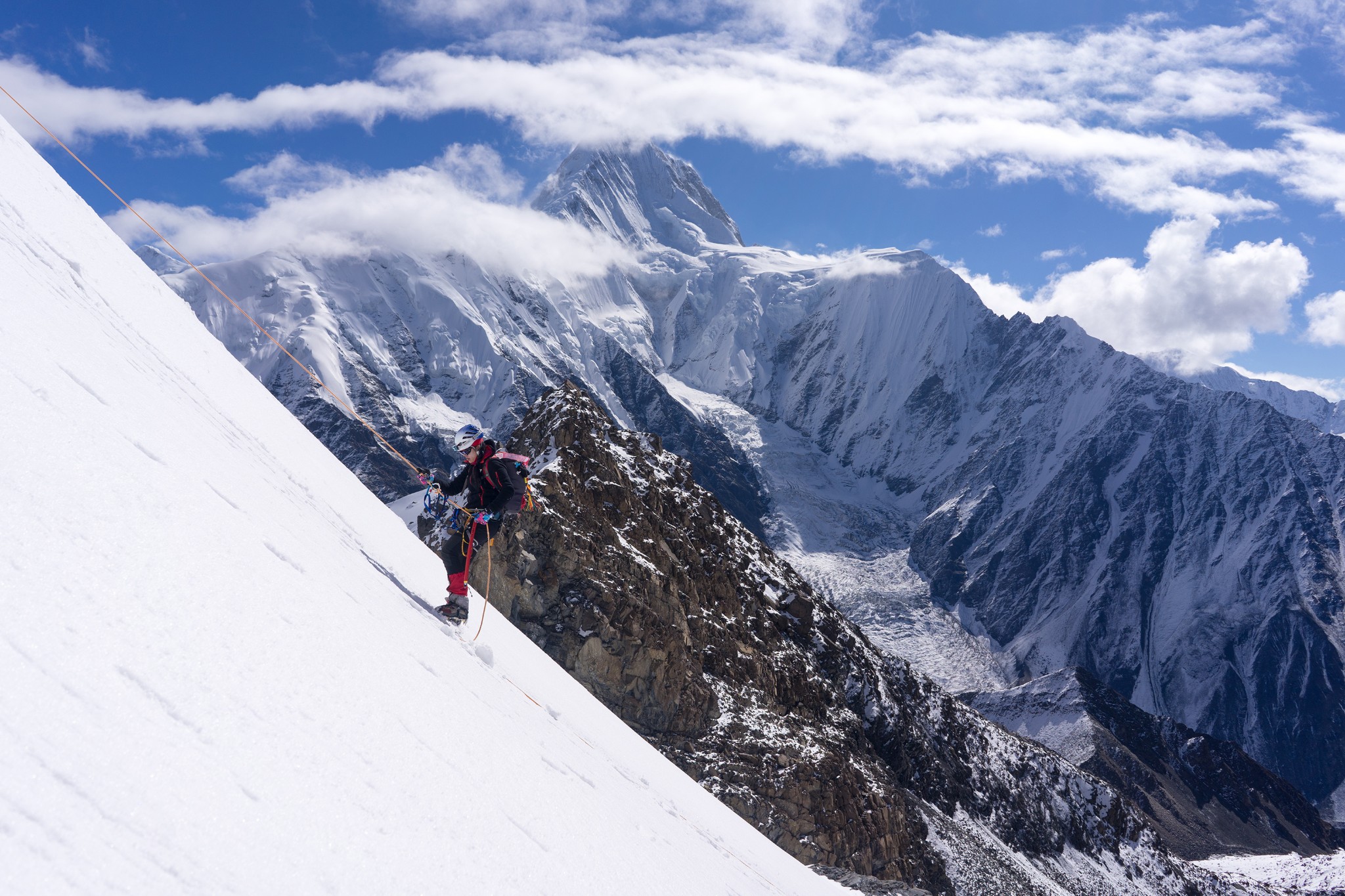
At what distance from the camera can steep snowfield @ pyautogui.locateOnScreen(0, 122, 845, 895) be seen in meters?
3.60

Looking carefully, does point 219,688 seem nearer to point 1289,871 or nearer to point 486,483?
point 486,483

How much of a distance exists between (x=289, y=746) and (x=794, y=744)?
124 ft

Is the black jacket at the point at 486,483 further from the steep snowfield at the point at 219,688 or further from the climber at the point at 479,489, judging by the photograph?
the steep snowfield at the point at 219,688

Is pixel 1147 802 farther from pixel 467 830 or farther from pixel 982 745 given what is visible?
pixel 467 830

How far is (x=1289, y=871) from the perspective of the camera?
350ft

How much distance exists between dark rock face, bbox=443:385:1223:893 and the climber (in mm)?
23937

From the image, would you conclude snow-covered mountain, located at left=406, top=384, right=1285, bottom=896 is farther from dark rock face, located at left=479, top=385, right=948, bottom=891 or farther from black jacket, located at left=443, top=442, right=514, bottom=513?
black jacket, located at left=443, top=442, right=514, bottom=513

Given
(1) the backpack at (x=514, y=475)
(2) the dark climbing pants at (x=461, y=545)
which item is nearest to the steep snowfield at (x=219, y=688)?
(2) the dark climbing pants at (x=461, y=545)

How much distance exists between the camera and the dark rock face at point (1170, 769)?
11244cm

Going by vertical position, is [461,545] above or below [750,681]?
above

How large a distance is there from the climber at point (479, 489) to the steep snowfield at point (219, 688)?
36.6 inches

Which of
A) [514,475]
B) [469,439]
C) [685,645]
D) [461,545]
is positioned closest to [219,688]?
[461,545]

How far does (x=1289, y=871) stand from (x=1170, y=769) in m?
17.7

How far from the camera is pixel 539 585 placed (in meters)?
36.1
